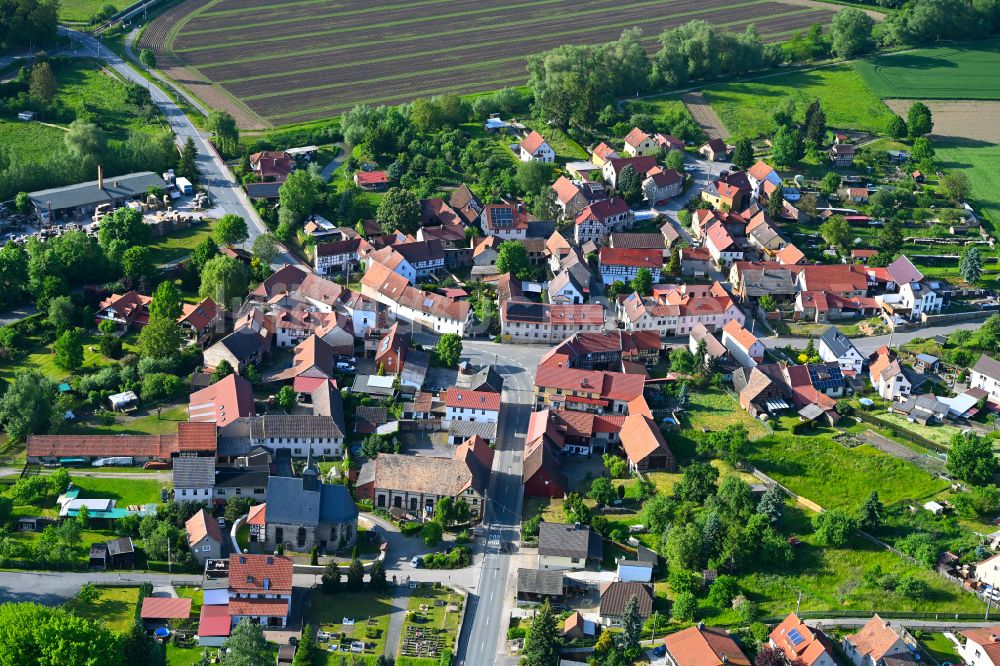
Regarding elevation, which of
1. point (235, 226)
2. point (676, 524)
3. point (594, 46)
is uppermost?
point (594, 46)

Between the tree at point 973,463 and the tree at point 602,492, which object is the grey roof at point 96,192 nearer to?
the tree at point 602,492

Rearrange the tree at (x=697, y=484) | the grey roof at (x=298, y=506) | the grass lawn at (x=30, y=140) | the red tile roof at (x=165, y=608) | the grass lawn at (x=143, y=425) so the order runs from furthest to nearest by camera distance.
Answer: the grass lawn at (x=30, y=140) → the grass lawn at (x=143, y=425) → the tree at (x=697, y=484) → the grey roof at (x=298, y=506) → the red tile roof at (x=165, y=608)

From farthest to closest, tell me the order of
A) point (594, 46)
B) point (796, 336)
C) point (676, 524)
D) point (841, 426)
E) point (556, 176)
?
point (594, 46) < point (556, 176) < point (796, 336) < point (841, 426) < point (676, 524)

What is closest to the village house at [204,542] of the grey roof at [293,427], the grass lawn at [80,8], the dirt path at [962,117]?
the grey roof at [293,427]

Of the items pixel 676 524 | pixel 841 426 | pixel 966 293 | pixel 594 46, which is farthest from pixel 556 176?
pixel 676 524

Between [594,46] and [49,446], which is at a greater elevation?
[594,46]

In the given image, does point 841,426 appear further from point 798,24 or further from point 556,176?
point 798,24
